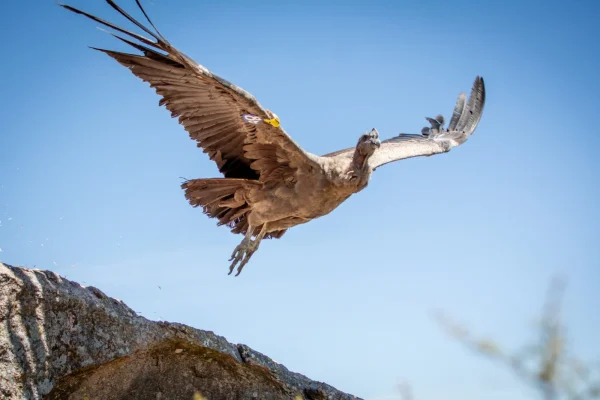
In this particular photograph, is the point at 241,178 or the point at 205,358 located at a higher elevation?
the point at 241,178

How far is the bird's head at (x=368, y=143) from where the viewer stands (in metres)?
6.27

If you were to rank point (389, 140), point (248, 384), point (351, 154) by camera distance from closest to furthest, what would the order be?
point (248, 384) → point (351, 154) → point (389, 140)

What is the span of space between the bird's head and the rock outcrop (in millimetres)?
2052

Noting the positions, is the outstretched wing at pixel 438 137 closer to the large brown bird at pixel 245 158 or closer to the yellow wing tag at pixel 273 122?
the large brown bird at pixel 245 158

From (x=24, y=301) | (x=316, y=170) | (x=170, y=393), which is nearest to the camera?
(x=24, y=301)

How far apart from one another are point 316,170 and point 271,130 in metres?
0.61

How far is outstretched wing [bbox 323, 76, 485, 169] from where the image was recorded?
7383 mm

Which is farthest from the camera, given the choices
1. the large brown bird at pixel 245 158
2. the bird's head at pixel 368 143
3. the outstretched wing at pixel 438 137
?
the outstretched wing at pixel 438 137

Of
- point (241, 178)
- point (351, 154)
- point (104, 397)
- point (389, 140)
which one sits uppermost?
point (389, 140)

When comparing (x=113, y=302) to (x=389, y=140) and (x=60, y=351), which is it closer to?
(x=60, y=351)

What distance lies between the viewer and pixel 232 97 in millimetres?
5871

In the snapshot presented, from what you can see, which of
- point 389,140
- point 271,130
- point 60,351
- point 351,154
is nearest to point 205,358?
point 60,351

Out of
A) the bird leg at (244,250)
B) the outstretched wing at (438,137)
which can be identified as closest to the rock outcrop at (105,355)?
the bird leg at (244,250)

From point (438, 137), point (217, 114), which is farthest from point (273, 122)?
point (438, 137)
